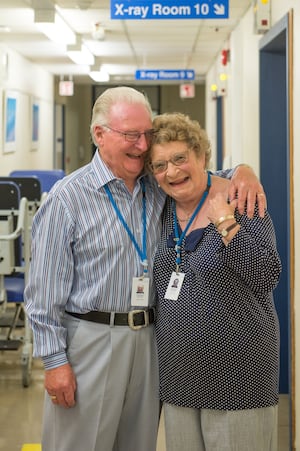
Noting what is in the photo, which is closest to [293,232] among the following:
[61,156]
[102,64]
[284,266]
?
[284,266]

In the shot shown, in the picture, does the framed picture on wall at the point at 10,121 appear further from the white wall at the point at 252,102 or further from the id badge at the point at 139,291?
the id badge at the point at 139,291

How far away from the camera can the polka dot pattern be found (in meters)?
2.17

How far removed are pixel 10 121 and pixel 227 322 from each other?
9.19 metres

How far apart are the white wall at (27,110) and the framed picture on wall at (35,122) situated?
77 millimetres

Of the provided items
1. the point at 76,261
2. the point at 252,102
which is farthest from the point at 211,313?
the point at 252,102

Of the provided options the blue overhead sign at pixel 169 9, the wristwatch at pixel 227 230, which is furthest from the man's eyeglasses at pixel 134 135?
the blue overhead sign at pixel 169 9

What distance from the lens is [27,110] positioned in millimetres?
12555

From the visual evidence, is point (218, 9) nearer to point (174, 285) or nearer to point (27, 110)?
point (174, 285)

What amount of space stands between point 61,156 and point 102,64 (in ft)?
16.0

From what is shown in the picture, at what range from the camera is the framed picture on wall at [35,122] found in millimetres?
13000

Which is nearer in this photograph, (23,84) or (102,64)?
(23,84)

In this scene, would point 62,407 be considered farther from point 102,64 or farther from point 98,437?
point 102,64

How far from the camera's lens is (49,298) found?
236 centimetres

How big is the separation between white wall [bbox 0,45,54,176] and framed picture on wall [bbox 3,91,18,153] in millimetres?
66
